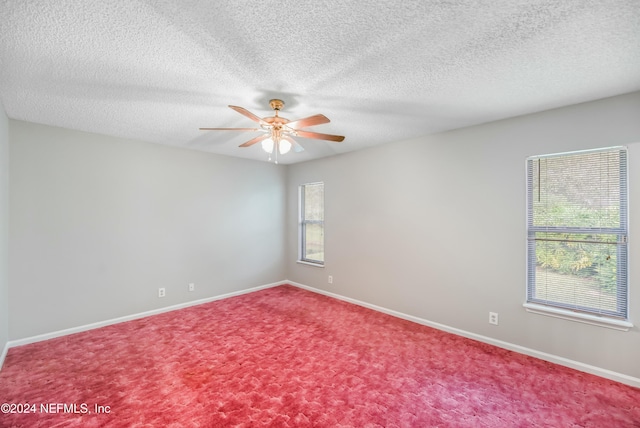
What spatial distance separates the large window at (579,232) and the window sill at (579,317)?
6 cm

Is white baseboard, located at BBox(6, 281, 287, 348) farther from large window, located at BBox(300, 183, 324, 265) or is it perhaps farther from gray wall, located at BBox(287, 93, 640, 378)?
gray wall, located at BBox(287, 93, 640, 378)

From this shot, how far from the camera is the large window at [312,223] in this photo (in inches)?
198

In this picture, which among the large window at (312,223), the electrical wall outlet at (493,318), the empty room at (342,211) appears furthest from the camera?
the large window at (312,223)

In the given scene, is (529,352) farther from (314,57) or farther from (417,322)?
(314,57)

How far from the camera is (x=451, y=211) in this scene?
331cm

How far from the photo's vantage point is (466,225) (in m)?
3.19

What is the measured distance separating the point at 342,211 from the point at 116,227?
10.6ft

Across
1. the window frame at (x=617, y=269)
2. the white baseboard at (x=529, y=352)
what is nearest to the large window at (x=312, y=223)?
the white baseboard at (x=529, y=352)

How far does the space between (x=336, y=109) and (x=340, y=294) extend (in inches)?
120

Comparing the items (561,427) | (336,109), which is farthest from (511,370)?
(336,109)

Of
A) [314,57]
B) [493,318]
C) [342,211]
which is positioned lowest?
[493,318]

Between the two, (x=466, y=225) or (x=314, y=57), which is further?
(x=466, y=225)

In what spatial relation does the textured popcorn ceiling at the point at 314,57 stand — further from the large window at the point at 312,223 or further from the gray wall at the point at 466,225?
the large window at the point at 312,223

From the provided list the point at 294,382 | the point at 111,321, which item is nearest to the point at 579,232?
the point at 294,382
